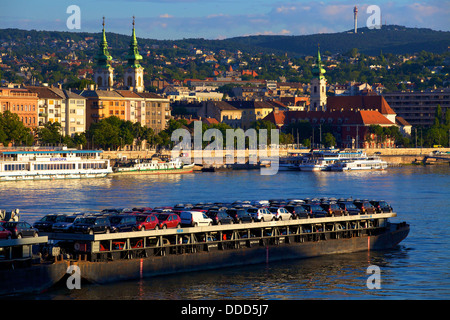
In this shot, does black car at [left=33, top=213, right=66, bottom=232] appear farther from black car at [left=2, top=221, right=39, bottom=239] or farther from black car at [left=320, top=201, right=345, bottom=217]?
black car at [left=320, top=201, right=345, bottom=217]

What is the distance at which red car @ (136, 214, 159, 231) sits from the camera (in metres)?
32.9

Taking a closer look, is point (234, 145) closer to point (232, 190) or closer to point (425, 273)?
point (232, 190)

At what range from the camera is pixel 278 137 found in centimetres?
14962

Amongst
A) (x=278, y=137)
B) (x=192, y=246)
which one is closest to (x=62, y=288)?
(x=192, y=246)

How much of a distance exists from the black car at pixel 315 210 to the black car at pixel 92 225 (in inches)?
407

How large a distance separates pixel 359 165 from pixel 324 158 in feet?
14.8

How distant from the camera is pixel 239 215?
121 feet

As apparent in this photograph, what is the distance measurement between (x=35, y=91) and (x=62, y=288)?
90609mm

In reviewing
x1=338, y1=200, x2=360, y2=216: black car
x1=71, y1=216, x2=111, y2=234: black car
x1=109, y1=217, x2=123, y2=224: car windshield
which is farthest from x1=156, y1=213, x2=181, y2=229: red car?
x1=338, y1=200, x2=360, y2=216: black car

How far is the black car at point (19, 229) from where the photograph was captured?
29.6 m

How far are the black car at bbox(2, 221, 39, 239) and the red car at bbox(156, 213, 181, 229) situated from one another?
475cm

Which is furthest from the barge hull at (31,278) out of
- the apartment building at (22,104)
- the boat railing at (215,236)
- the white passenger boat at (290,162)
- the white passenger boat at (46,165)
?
the white passenger boat at (290,162)

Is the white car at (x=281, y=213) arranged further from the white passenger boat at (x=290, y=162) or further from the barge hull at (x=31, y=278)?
the white passenger boat at (x=290, y=162)
